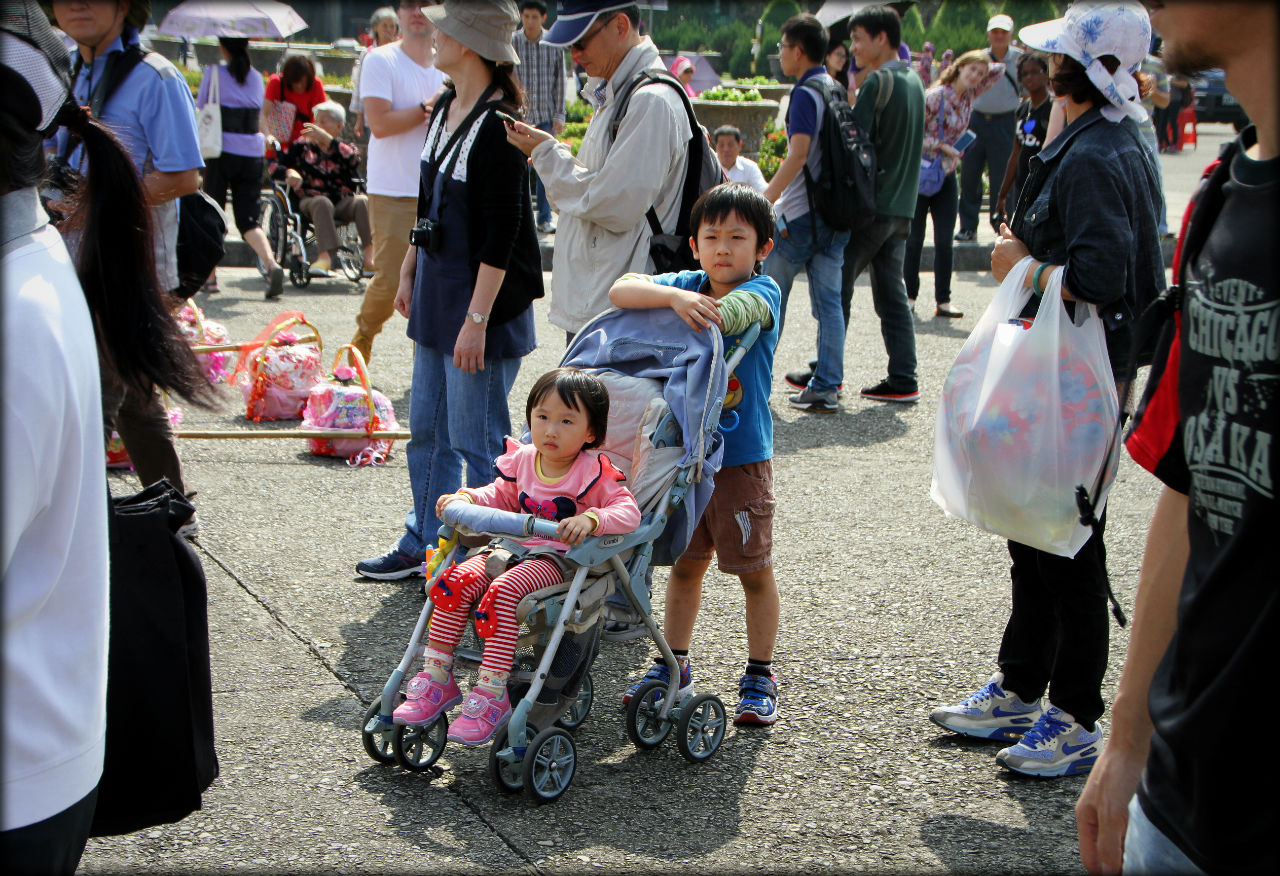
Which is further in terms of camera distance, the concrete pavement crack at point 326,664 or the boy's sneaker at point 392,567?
the boy's sneaker at point 392,567

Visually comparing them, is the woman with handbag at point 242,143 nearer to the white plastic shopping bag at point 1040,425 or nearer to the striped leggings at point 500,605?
the striped leggings at point 500,605

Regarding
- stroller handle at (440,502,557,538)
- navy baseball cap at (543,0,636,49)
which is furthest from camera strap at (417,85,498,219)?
stroller handle at (440,502,557,538)

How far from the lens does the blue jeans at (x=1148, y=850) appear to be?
1.60 metres

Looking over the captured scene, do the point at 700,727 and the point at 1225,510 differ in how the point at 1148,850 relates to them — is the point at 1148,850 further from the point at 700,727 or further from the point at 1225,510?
the point at 700,727

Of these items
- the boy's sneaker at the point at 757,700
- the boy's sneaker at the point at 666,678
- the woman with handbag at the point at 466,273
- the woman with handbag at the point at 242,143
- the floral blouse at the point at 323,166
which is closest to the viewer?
the boy's sneaker at the point at 666,678

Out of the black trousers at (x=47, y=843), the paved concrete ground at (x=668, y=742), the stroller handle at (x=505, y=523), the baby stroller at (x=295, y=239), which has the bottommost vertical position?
the paved concrete ground at (x=668, y=742)

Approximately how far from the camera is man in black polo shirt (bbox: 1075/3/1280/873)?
4.99 ft

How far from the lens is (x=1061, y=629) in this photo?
138 inches

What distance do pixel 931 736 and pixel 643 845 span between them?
3.74ft

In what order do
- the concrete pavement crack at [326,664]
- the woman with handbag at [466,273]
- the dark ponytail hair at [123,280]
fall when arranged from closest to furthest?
the dark ponytail hair at [123,280]
the concrete pavement crack at [326,664]
the woman with handbag at [466,273]


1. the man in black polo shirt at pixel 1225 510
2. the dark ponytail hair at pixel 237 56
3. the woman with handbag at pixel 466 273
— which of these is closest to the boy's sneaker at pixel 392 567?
the woman with handbag at pixel 466 273

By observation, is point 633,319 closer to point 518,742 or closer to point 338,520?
point 518,742

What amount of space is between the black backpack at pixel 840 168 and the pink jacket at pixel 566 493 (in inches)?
163

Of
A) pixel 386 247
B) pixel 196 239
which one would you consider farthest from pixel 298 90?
pixel 196 239
